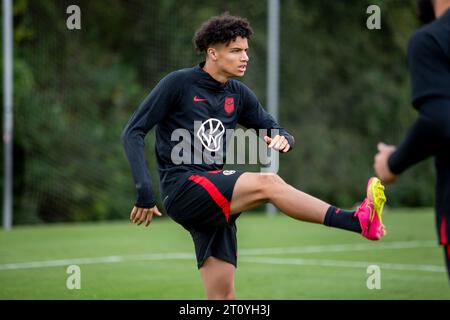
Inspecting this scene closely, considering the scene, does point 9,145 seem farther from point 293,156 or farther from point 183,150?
point 183,150

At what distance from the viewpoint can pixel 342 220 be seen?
4949 millimetres

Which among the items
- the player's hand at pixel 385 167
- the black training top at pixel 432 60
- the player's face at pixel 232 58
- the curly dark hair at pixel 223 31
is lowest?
the player's hand at pixel 385 167

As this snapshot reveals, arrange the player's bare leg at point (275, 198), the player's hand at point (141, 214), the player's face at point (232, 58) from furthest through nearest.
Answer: the player's face at point (232, 58) → the player's hand at point (141, 214) → the player's bare leg at point (275, 198)

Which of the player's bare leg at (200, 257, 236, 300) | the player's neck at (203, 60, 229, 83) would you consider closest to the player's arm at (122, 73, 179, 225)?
the player's neck at (203, 60, 229, 83)

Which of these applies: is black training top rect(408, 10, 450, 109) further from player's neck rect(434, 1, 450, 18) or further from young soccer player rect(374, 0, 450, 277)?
player's neck rect(434, 1, 450, 18)

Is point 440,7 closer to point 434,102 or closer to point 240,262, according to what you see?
point 434,102

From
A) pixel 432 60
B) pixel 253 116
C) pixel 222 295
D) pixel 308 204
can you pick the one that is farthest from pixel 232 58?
pixel 432 60

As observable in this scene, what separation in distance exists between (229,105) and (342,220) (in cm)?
139

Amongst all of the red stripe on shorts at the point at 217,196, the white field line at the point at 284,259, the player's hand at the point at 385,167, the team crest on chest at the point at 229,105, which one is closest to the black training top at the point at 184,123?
the team crest on chest at the point at 229,105

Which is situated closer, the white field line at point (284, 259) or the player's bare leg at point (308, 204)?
the player's bare leg at point (308, 204)

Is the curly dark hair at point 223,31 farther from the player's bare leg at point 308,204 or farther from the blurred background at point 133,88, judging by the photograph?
the blurred background at point 133,88

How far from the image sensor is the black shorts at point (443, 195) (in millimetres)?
3801
